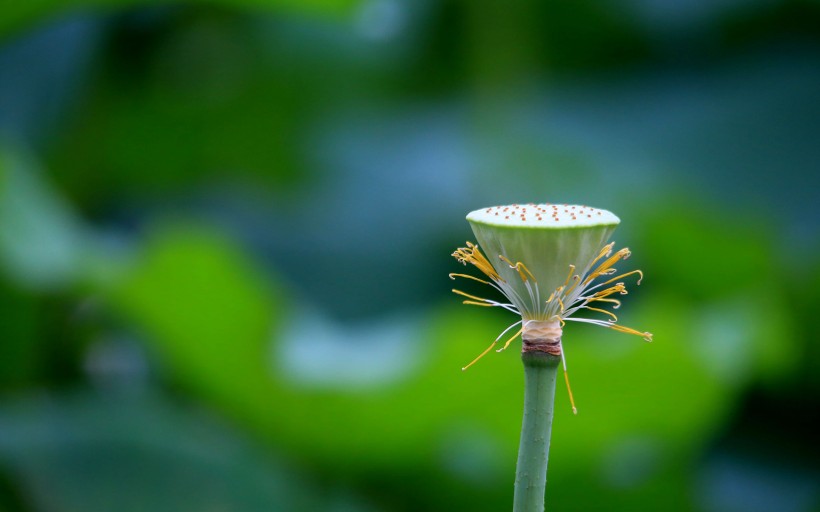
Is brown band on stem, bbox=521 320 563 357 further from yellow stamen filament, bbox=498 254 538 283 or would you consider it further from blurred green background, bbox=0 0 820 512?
blurred green background, bbox=0 0 820 512

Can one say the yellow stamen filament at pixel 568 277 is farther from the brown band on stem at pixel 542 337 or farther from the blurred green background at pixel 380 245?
the blurred green background at pixel 380 245

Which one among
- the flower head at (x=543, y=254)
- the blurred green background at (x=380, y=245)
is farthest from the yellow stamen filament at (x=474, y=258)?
the blurred green background at (x=380, y=245)

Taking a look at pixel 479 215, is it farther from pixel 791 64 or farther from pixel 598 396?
pixel 791 64

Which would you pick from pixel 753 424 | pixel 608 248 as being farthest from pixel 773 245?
pixel 608 248

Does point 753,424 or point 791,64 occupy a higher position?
point 791,64

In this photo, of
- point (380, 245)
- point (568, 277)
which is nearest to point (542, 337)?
point (568, 277)

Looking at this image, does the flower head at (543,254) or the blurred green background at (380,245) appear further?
the blurred green background at (380,245)
